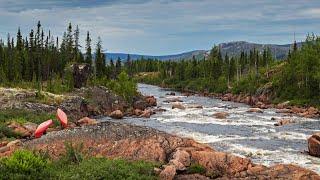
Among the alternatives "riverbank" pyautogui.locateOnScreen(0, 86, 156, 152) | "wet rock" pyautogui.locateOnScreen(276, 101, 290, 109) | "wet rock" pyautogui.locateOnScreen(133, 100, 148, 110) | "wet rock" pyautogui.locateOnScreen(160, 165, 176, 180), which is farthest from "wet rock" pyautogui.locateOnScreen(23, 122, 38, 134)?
"wet rock" pyautogui.locateOnScreen(276, 101, 290, 109)

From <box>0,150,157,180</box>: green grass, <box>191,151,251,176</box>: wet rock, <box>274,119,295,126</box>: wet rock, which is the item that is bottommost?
<box>274,119,295,126</box>: wet rock

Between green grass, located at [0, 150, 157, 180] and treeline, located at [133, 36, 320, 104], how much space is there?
6453 centimetres

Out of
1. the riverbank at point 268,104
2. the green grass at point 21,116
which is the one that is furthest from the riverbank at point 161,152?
the riverbank at point 268,104

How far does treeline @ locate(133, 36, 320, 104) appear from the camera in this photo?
90.2m

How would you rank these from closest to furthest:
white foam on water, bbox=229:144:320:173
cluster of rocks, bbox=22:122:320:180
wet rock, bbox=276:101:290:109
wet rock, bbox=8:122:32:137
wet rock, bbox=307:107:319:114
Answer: cluster of rocks, bbox=22:122:320:180
white foam on water, bbox=229:144:320:173
wet rock, bbox=8:122:32:137
wet rock, bbox=307:107:319:114
wet rock, bbox=276:101:290:109

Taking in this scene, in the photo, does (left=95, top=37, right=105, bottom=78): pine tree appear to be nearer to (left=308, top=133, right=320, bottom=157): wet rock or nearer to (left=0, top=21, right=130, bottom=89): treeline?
(left=0, top=21, right=130, bottom=89): treeline

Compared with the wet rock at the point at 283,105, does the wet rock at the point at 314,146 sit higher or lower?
higher

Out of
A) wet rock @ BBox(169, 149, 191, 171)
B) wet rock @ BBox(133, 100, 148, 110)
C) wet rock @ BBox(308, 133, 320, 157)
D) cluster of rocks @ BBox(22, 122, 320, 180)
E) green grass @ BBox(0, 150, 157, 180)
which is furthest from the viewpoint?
wet rock @ BBox(133, 100, 148, 110)

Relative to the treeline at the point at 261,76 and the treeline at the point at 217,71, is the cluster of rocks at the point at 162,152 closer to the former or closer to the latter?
the treeline at the point at 261,76

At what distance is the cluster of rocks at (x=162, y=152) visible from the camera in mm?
25891

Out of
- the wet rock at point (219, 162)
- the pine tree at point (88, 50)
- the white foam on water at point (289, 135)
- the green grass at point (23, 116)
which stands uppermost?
the pine tree at point (88, 50)

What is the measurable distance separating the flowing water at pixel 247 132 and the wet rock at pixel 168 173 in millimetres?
11451

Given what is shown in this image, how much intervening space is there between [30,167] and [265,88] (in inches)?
3298

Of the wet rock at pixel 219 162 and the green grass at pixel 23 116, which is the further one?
the green grass at pixel 23 116
